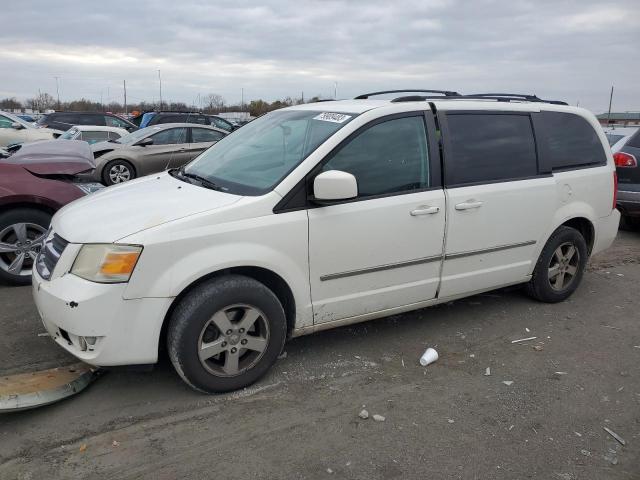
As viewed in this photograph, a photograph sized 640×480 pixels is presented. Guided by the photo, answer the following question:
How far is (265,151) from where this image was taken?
3.91 m

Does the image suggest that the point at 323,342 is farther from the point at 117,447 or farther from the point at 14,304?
the point at 14,304

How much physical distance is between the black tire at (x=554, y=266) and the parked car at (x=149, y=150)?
786 centimetres

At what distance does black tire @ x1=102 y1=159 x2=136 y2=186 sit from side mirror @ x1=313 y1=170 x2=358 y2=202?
907 centimetres

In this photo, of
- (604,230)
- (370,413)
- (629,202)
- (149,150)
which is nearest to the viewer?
(370,413)

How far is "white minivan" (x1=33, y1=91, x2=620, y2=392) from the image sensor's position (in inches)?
120

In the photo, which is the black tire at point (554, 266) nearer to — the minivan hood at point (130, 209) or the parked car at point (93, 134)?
the minivan hood at point (130, 209)

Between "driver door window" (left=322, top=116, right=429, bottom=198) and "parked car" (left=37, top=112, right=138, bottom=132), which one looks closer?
"driver door window" (left=322, top=116, right=429, bottom=198)

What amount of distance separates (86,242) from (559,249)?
3838mm

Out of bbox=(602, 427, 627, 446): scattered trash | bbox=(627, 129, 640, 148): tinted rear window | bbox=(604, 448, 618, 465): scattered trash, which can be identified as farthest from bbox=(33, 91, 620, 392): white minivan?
bbox=(627, 129, 640, 148): tinted rear window

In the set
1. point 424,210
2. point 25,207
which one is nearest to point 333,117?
point 424,210

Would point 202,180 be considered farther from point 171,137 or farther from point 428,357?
point 171,137

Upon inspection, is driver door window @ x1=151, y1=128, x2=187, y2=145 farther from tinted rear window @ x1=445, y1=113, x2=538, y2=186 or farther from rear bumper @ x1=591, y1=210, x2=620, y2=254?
rear bumper @ x1=591, y1=210, x2=620, y2=254

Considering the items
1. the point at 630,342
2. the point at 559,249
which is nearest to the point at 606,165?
the point at 559,249

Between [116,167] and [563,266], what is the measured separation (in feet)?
30.7
